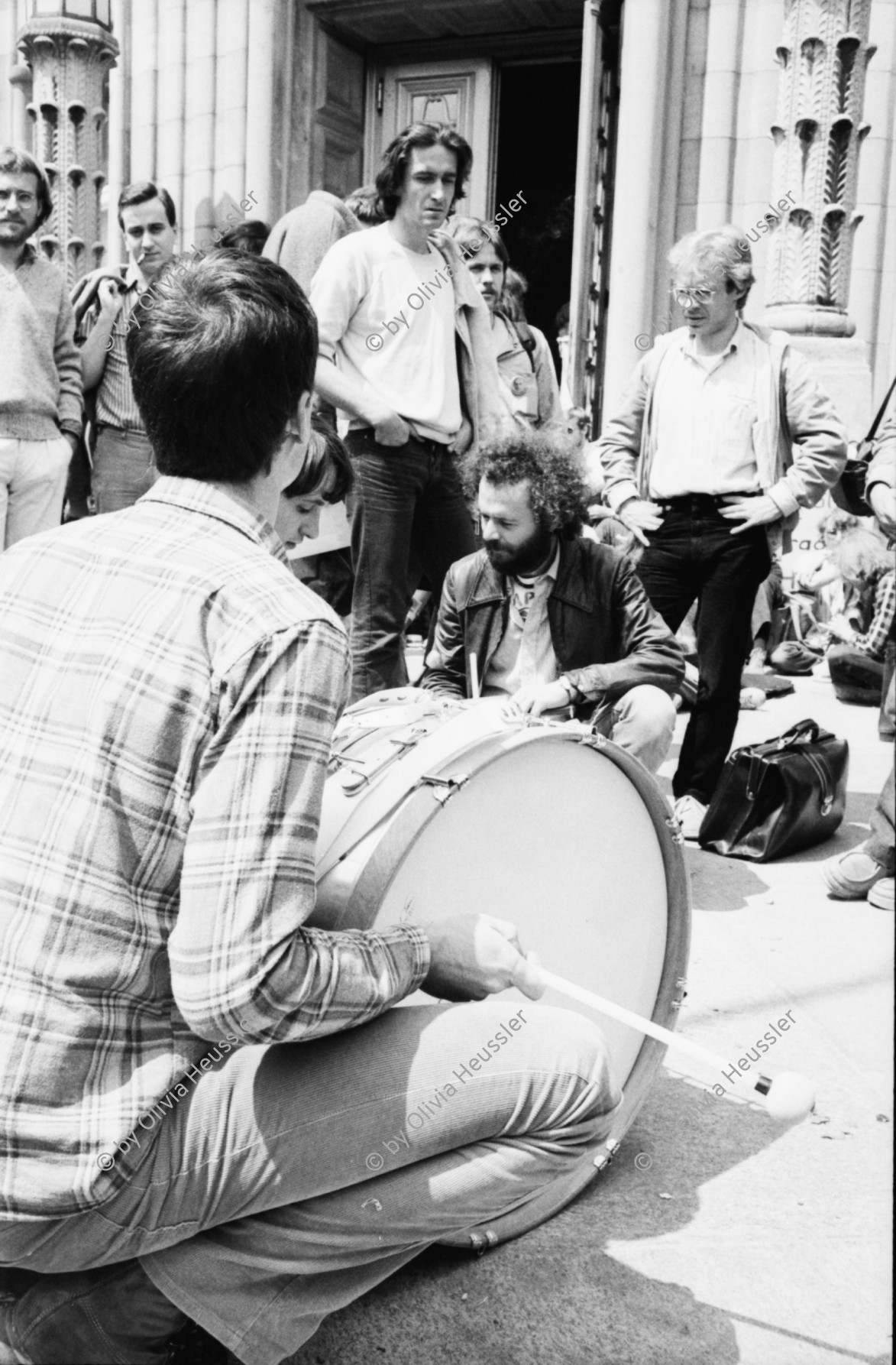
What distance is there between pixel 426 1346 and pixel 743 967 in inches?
64.0

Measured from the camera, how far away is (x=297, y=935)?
5.04ft

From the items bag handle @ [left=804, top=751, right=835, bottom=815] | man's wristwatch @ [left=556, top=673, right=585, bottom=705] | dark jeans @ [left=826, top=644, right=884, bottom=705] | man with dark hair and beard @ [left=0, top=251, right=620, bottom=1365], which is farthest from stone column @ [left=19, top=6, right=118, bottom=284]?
man with dark hair and beard @ [left=0, top=251, right=620, bottom=1365]

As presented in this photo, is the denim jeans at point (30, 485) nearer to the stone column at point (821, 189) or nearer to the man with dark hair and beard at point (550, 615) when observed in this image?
the man with dark hair and beard at point (550, 615)

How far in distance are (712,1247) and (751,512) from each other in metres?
2.55

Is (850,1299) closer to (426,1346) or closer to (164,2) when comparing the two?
(426,1346)

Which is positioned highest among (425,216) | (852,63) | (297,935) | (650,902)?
(852,63)

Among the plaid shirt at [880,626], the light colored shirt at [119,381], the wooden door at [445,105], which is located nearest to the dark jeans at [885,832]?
the plaid shirt at [880,626]

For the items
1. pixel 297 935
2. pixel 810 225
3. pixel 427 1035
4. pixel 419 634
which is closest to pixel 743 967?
pixel 427 1035

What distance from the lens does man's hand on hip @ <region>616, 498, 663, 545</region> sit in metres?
4.49

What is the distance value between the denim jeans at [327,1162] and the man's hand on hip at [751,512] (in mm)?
2826

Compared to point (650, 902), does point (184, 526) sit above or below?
above

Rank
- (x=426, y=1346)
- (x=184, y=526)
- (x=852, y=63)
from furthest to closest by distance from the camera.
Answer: (x=852, y=63), (x=426, y=1346), (x=184, y=526)

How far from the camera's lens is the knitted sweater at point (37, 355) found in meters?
4.69

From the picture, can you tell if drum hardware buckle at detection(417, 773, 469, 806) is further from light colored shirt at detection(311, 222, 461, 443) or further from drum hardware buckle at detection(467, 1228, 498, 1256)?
light colored shirt at detection(311, 222, 461, 443)
